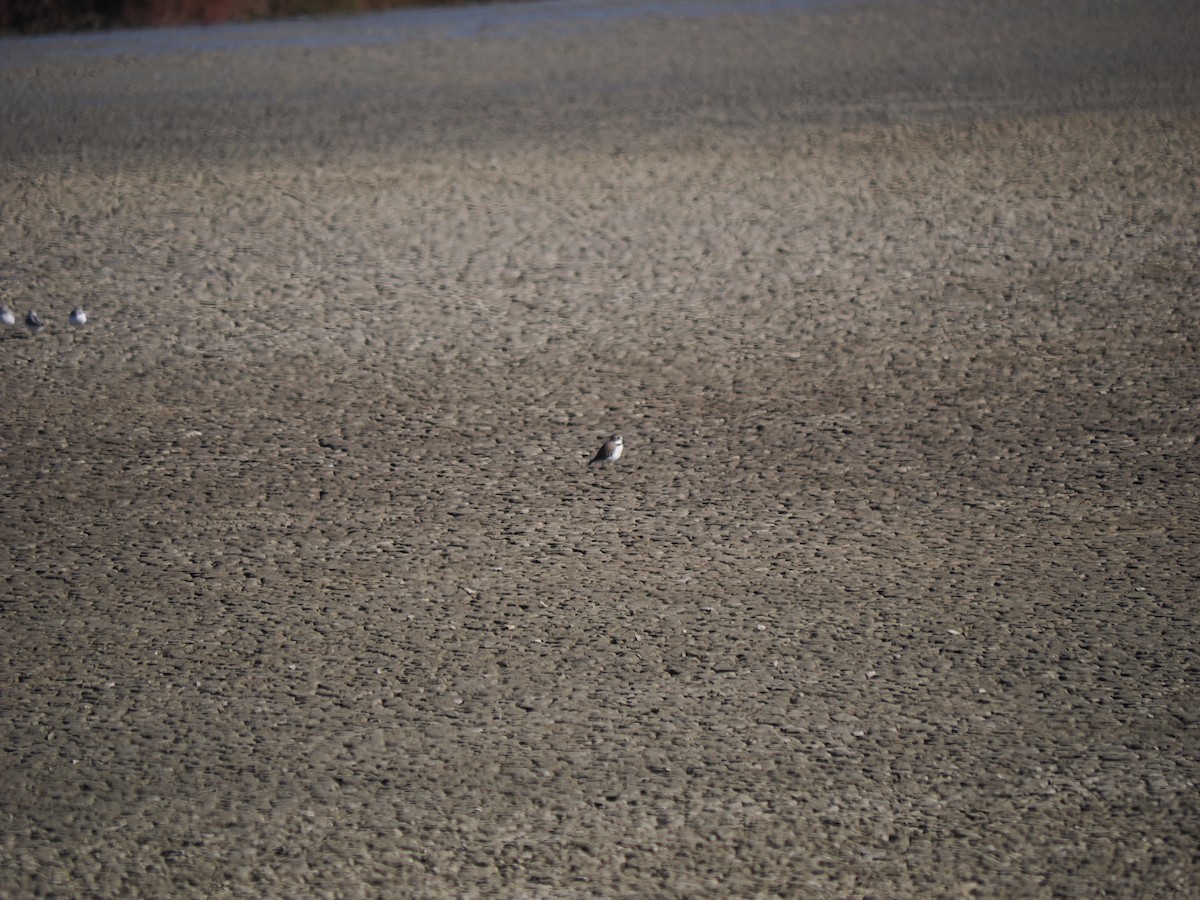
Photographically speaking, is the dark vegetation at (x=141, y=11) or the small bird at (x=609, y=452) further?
the dark vegetation at (x=141, y=11)

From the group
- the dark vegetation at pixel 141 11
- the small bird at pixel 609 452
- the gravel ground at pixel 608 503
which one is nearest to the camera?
the gravel ground at pixel 608 503

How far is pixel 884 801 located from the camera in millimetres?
2844

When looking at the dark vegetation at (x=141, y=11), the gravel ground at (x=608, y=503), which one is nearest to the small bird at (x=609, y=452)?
the gravel ground at (x=608, y=503)

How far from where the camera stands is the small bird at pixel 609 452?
4328 millimetres

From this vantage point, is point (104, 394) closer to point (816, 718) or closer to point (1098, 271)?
point (816, 718)

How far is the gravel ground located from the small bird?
0.05 meters

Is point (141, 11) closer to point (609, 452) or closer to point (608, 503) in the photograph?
point (609, 452)

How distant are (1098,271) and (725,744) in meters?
3.54

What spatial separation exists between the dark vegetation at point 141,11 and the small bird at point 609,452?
8413 mm

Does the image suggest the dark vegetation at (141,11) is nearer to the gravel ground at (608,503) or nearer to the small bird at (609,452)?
the gravel ground at (608,503)

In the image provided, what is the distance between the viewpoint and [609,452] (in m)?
4.33

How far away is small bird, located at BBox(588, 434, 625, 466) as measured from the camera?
14.2ft

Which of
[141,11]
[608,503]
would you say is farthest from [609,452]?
[141,11]

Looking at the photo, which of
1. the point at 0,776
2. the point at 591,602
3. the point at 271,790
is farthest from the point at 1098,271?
the point at 0,776
